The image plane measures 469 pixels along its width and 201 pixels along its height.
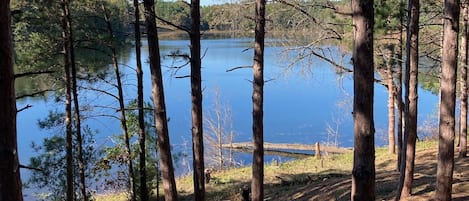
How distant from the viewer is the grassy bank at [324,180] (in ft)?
33.1

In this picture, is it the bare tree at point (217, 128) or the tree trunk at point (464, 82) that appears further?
the bare tree at point (217, 128)

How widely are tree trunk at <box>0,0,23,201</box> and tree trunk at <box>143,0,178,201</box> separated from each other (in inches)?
164

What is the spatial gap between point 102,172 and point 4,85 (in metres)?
11.8

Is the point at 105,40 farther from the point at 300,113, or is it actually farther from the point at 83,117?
the point at 300,113

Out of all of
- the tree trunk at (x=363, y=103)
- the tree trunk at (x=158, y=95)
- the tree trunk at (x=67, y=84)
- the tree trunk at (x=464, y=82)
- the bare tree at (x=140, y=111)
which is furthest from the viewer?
the tree trunk at (x=464, y=82)

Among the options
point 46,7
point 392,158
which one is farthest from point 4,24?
point 392,158

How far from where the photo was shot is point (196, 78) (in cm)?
819

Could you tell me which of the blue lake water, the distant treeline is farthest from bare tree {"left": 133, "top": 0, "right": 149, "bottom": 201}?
the blue lake water

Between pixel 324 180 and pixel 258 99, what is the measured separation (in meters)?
6.96

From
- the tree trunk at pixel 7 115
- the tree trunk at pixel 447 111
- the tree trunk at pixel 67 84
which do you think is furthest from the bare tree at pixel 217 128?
the tree trunk at pixel 7 115

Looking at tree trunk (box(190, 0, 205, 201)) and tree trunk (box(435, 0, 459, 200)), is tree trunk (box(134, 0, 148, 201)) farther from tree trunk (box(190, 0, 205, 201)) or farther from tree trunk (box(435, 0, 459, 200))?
tree trunk (box(435, 0, 459, 200))

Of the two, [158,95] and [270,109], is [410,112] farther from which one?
[270,109]

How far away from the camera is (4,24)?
11.0 feet

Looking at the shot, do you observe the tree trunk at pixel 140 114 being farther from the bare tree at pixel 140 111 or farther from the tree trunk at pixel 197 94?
the tree trunk at pixel 197 94
